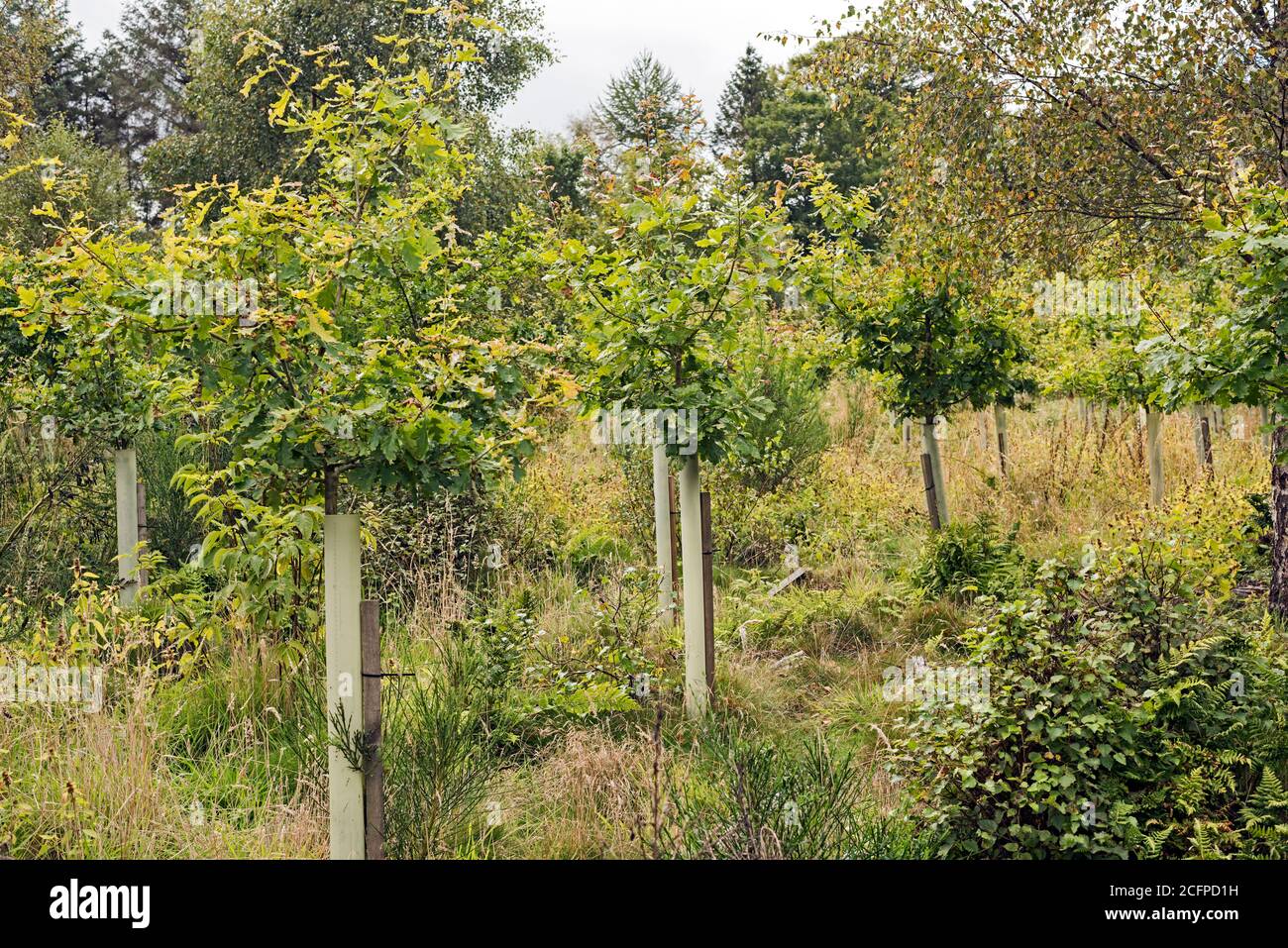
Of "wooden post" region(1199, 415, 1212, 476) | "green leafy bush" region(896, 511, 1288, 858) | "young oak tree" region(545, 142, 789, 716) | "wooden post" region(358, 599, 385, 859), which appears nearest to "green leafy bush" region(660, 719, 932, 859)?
"green leafy bush" region(896, 511, 1288, 858)

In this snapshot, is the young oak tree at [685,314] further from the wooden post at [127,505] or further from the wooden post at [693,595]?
the wooden post at [127,505]

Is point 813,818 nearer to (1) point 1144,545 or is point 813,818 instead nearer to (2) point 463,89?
(1) point 1144,545

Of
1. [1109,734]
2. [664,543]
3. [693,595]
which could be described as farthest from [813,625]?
[1109,734]

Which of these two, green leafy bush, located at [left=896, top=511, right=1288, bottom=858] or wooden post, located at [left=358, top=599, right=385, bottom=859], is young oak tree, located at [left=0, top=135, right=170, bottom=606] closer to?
wooden post, located at [left=358, top=599, right=385, bottom=859]

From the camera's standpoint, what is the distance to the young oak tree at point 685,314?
5.42 m

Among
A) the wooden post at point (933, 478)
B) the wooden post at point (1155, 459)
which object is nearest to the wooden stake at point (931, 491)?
the wooden post at point (933, 478)

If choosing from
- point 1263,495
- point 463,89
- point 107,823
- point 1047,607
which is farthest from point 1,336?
point 463,89

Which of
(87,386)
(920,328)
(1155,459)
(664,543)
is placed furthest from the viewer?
(1155,459)

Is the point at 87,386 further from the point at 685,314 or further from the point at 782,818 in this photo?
the point at 782,818

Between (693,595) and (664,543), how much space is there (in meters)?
1.31

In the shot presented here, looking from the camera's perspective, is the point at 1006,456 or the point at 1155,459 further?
the point at 1006,456

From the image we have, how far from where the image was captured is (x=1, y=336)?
7047 mm

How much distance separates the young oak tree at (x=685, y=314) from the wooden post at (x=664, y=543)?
2.67 feet

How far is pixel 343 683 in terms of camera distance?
3.91 meters
